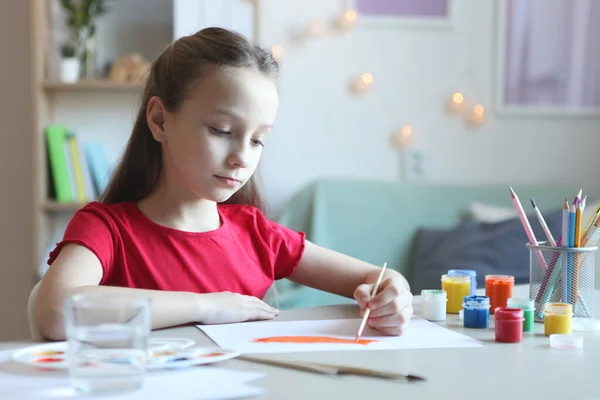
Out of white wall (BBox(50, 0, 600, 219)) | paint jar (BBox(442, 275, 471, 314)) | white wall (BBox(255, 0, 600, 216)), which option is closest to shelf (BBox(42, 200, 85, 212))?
white wall (BBox(50, 0, 600, 219))

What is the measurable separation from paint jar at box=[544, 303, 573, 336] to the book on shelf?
2.15 m

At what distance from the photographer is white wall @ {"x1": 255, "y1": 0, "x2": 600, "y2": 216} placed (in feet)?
10.9

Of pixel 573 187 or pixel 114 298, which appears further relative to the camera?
pixel 573 187

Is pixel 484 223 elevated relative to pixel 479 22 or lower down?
lower down

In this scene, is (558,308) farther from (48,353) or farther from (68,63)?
(68,63)

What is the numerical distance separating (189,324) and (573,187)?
8.12 ft

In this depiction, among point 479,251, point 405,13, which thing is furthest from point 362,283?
point 405,13

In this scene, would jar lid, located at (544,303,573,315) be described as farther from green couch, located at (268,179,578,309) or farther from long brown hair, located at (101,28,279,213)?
green couch, located at (268,179,578,309)

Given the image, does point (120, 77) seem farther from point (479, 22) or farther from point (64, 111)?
point (479, 22)

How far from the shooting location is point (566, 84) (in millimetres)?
3359

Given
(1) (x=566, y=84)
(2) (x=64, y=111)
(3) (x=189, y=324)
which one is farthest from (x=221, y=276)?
(1) (x=566, y=84)

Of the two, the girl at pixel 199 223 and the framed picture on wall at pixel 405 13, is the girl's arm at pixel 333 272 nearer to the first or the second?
the girl at pixel 199 223

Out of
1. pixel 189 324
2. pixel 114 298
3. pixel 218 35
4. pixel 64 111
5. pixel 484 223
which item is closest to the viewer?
pixel 114 298

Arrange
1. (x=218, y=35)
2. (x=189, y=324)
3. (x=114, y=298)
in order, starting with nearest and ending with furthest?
(x=114, y=298)
(x=189, y=324)
(x=218, y=35)
